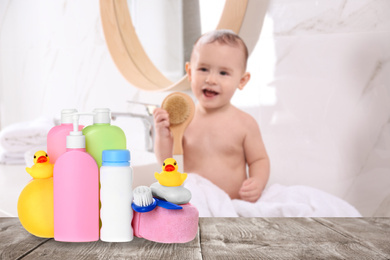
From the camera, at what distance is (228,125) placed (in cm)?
113

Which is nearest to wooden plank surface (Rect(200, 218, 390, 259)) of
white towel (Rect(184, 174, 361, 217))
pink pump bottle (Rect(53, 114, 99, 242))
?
pink pump bottle (Rect(53, 114, 99, 242))

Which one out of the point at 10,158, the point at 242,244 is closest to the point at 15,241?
the point at 242,244

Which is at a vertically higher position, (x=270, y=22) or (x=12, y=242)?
(x=270, y=22)

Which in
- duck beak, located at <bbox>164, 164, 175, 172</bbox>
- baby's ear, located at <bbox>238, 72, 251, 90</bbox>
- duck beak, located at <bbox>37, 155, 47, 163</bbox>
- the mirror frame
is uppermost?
the mirror frame

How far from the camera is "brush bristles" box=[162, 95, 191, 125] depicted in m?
0.99

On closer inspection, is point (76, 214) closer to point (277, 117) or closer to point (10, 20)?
point (277, 117)

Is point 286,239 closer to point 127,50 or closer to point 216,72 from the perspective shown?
point 216,72

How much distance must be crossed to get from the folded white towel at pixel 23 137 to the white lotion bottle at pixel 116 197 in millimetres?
806

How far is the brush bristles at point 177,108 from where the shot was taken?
0.99 metres

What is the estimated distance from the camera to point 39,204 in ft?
1.48

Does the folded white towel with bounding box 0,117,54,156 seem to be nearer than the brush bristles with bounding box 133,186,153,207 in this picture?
No

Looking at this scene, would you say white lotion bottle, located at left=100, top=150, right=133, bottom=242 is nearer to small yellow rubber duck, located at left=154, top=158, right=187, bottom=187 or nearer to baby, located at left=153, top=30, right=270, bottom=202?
small yellow rubber duck, located at left=154, top=158, right=187, bottom=187

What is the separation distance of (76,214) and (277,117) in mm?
916

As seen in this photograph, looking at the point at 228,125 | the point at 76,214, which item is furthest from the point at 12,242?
the point at 228,125
